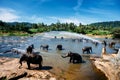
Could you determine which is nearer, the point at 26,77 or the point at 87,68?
the point at 26,77

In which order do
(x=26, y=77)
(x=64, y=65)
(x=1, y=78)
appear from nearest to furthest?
(x=1, y=78) → (x=26, y=77) → (x=64, y=65)

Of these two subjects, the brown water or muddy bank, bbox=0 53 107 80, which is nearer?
muddy bank, bbox=0 53 107 80

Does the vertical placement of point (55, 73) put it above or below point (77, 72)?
above

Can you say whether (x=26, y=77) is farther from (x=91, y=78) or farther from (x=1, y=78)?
(x=91, y=78)

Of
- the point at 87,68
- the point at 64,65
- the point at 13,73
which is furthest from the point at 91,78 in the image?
the point at 13,73

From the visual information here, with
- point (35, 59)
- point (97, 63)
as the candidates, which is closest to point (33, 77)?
point (35, 59)

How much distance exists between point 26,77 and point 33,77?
55 centimetres

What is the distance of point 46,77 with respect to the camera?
613 inches

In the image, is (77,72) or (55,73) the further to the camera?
(77,72)

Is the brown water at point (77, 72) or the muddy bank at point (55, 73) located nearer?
the muddy bank at point (55, 73)

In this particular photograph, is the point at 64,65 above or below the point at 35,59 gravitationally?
below

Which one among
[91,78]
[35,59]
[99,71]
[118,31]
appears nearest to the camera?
[91,78]

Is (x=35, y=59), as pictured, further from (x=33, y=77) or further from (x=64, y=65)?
(x=64, y=65)

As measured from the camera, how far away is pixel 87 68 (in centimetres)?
2033
